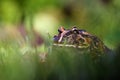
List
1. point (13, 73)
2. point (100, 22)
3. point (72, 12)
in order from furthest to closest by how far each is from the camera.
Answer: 1. point (72, 12)
2. point (100, 22)
3. point (13, 73)

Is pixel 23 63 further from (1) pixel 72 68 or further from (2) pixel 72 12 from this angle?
(2) pixel 72 12

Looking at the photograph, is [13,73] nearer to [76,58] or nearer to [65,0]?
[76,58]

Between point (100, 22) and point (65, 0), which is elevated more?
point (65, 0)

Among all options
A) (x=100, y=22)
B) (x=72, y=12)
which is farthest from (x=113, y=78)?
(x=72, y=12)

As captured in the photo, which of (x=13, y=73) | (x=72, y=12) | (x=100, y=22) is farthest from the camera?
(x=72, y=12)

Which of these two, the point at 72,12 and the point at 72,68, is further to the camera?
the point at 72,12

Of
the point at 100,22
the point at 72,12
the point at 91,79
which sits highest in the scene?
the point at 72,12
